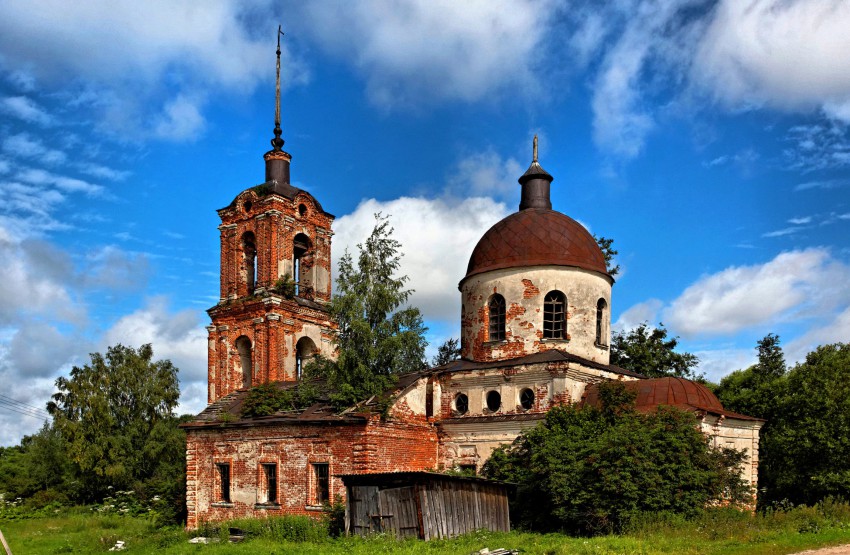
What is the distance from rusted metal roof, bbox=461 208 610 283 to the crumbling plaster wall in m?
0.25

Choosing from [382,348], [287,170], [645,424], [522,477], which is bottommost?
[522,477]

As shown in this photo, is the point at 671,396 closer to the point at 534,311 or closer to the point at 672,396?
the point at 672,396

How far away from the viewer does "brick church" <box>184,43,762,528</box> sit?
Result: 21.9 m

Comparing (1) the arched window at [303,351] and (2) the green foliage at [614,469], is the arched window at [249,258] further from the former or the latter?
(2) the green foliage at [614,469]

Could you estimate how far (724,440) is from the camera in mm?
21359

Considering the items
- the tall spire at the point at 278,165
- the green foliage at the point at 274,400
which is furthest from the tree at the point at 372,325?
the tall spire at the point at 278,165

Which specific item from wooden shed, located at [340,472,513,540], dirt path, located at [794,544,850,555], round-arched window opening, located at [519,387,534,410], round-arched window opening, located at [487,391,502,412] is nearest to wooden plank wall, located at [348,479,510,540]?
wooden shed, located at [340,472,513,540]

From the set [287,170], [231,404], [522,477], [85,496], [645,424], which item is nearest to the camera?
[645,424]

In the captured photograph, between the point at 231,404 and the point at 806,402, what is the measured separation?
17848mm

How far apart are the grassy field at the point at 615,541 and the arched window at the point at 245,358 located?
9.64 metres

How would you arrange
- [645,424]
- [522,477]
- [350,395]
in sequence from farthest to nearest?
[350,395] < [522,477] < [645,424]

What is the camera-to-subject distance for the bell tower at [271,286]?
1230 inches

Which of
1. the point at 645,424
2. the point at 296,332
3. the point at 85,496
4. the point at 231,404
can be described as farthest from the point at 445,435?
the point at 85,496

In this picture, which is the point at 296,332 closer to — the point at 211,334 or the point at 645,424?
the point at 211,334
